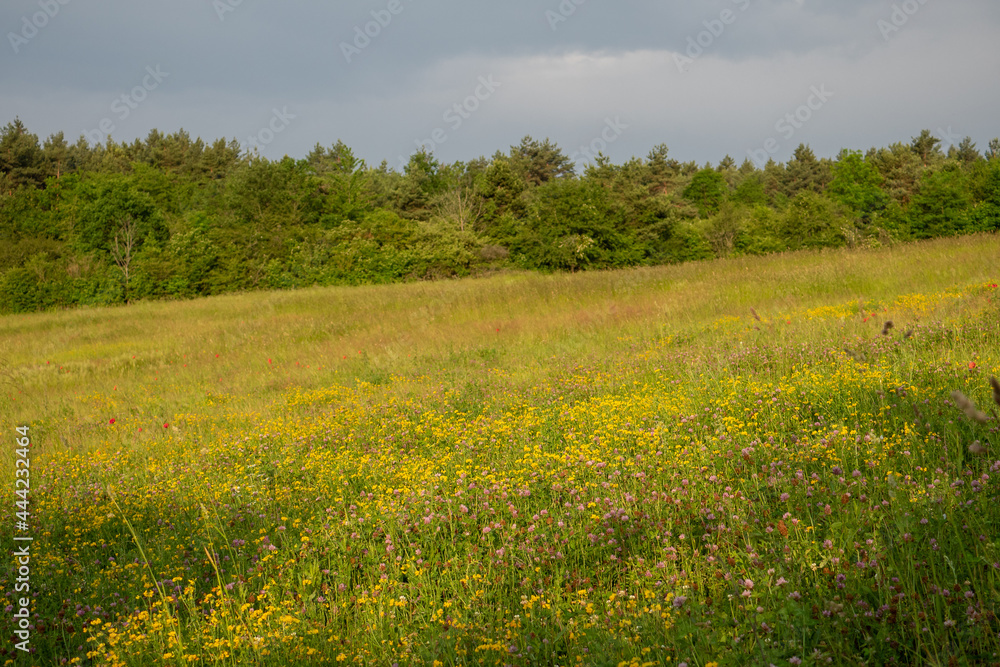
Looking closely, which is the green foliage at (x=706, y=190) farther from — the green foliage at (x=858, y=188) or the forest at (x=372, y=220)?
the green foliage at (x=858, y=188)

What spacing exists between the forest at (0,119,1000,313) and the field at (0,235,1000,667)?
23325mm

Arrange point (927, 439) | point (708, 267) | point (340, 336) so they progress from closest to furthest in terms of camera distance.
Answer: point (927, 439)
point (340, 336)
point (708, 267)

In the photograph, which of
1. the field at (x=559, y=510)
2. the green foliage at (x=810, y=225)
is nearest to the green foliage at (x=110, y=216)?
the field at (x=559, y=510)

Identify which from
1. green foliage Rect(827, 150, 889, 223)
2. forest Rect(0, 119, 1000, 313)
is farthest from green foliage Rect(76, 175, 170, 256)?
green foliage Rect(827, 150, 889, 223)

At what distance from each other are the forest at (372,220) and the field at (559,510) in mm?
23325

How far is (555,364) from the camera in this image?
7906 mm

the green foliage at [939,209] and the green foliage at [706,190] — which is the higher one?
the green foliage at [706,190]

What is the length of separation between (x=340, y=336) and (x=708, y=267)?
944 cm

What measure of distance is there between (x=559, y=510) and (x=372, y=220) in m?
37.8

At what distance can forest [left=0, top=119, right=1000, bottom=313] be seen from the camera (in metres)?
32.0

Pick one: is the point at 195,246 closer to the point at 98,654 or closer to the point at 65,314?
the point at 65,314

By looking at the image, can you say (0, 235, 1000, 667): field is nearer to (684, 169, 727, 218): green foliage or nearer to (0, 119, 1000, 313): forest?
(0, 119, 1000, 313): forest

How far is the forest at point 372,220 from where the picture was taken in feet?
105

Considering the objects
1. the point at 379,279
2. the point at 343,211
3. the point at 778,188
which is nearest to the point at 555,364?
the point at 379,279
